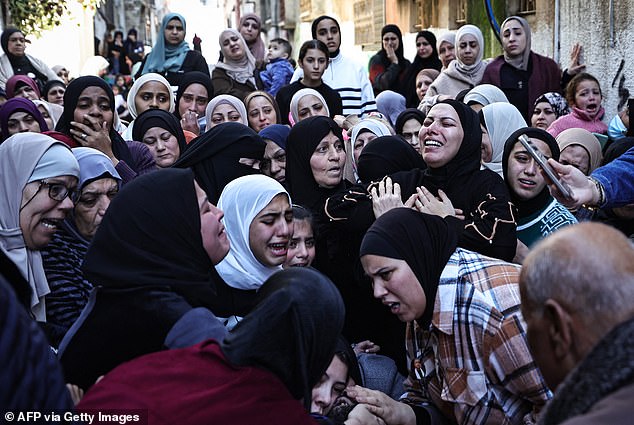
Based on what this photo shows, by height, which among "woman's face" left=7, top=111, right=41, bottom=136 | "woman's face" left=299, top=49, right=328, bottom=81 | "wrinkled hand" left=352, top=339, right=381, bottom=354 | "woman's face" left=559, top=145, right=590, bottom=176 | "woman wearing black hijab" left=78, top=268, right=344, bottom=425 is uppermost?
"woman's face" left=299, top=49, right=328, bottom=81

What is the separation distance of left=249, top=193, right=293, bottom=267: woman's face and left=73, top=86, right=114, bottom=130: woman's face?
7.63ft

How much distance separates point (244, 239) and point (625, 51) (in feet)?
16.0

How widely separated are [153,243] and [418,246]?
41.9 inches

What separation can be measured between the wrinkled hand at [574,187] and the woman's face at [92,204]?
79.8 inches

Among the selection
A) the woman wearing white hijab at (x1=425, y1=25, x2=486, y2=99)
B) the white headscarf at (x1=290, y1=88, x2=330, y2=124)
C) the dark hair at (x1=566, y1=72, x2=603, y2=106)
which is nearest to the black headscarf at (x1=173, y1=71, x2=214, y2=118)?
the white headscarf at (x1=290, y1=88, x2=330, y2=124)

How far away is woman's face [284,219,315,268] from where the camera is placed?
4.31 meters

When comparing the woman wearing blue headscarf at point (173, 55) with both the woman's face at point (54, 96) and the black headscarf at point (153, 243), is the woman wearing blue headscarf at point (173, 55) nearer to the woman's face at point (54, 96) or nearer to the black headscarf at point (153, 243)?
the woman's face at point (54, 96)

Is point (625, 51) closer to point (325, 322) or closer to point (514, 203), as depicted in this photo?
point (514, 203)

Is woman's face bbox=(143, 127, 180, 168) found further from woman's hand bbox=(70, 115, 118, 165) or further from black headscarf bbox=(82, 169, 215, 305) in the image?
black headscarf bbox=(82, 169, 215, 305)

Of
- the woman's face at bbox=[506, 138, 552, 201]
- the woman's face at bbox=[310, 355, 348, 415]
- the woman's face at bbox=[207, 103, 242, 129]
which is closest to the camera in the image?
the woman's face at bbox=[310, 355, 348, 415]

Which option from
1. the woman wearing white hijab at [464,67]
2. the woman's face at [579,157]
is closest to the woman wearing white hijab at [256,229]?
the woman's face at [579,157]

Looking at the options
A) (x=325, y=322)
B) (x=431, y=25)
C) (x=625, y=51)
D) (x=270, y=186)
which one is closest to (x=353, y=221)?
(x=270, y=186)

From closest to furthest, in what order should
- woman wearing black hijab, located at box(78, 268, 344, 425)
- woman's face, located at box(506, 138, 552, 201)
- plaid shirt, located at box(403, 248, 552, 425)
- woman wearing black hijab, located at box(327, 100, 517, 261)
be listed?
woman wearing black hijab, located at box(78, 268, 344, 425), plaid shirt, located at box(403, 248, 552, 425), woman wearing black hijab, located at box(327, 100, 517, 261), woman's face, located at box(506, 138, 552, 201)

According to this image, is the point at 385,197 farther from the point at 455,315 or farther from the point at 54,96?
the point at 54,96
